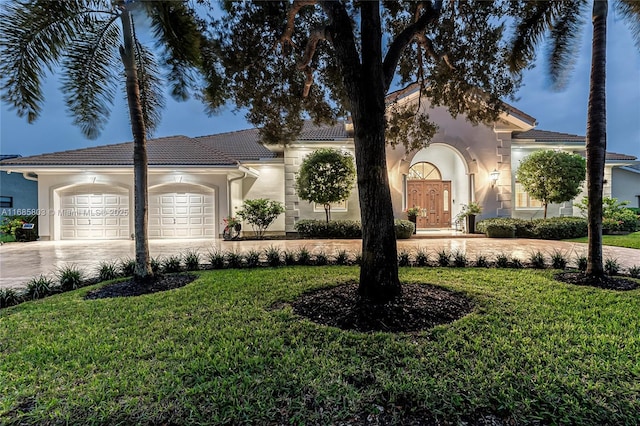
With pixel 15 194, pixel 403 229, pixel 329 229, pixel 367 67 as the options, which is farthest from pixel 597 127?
pixel 15 194

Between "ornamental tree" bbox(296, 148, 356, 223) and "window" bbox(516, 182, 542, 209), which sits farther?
"window" bbox(516, 182, 542, 209)

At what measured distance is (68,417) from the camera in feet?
6.78

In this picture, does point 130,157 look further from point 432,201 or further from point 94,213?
point 432,201

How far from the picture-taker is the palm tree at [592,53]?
17.6 feet

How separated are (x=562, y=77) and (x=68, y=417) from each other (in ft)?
33.0

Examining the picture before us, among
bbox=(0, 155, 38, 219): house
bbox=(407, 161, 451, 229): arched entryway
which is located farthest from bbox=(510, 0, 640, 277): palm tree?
bbox=(0, 155, 38, 219): house

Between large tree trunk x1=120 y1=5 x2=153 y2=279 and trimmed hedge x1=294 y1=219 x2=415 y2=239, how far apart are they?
8435 millimetres

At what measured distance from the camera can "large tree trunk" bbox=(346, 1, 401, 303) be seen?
4.07 metres

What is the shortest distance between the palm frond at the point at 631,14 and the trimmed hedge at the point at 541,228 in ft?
27.0

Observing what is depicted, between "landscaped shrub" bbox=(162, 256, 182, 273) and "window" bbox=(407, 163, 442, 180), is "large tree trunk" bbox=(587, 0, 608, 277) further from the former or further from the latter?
"window" bbox=(407, 163, 442, 180)

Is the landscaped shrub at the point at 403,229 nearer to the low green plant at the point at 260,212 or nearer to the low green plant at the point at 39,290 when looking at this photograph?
the low green plant at the point at 260,212

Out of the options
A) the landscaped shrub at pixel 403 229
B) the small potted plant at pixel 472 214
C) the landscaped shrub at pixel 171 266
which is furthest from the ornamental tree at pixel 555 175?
the landscaped shrub at pixel 171 266

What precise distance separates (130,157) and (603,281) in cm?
1756

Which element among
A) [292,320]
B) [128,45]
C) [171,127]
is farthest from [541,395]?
[171,127]
